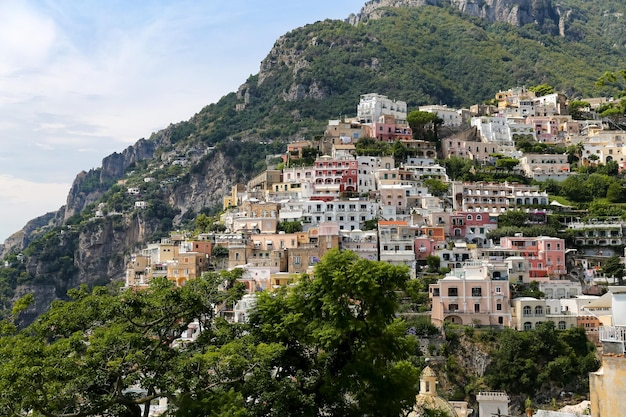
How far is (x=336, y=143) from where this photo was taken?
86.5 metres

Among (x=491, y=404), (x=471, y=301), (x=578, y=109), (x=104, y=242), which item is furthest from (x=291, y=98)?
(x=491, y=404)

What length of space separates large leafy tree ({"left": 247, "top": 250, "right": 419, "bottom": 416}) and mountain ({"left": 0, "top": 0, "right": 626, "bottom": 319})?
320 feet

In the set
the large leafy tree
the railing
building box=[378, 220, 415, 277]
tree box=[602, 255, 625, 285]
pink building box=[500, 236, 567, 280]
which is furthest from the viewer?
tree box=[602, 255, 625, 285]

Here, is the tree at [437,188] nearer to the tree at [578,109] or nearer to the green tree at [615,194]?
→ the green tree at [615,194]

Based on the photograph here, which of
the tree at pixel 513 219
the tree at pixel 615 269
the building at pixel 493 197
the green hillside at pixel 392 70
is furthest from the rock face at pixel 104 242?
the tree at pixel 615 269

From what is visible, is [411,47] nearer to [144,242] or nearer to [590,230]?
[144,242]

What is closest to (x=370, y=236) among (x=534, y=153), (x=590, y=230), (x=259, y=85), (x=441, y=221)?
(x=441, y=221)

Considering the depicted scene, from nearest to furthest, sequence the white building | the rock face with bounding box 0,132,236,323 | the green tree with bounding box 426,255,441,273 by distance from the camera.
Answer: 1. the green tree with bounding box 426,255,441,273
2. the white building
3. the rock face with bounding box 0,132,236,323

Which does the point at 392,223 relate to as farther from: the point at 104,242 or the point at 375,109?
the point at 104,242

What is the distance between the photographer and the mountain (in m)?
126

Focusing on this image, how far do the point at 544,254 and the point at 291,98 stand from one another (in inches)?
3432

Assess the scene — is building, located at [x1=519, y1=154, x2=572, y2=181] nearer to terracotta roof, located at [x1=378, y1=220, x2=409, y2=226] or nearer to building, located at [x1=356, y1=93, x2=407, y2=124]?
building, located at [x1=356, y1=93, x2=407, y2=124]

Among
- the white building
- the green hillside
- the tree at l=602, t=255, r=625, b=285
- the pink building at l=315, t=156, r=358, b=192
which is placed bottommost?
the tree at l=602, t=255, r=625, b=285

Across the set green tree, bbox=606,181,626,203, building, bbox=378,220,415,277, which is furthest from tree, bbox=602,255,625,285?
building, bbox=378,220,415,277
